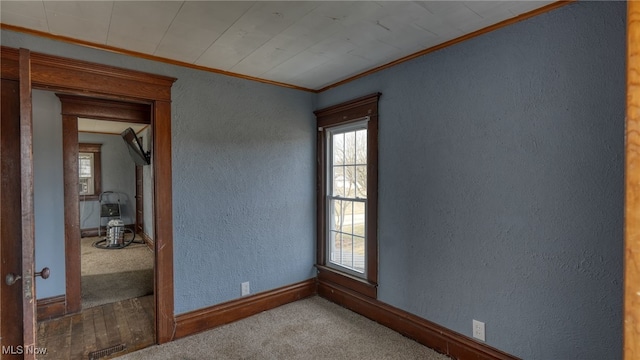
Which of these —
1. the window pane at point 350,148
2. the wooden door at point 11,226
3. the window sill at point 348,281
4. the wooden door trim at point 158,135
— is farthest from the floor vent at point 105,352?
the window pane at point 350,148

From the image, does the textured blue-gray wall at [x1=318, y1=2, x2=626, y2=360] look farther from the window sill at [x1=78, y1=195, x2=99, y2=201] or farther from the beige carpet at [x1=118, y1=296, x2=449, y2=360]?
the window sill at [x1=78, y1=195, x2=99, y2=201]

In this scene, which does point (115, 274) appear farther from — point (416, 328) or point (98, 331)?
point (416, 328)

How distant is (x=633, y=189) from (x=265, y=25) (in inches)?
76.6

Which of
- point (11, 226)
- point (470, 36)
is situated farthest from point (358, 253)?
point (11, 226)

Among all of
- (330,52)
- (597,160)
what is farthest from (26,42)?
(597,160)

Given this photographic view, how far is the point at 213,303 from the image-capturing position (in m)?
2.78

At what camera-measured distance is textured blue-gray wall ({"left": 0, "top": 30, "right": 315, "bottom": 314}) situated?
262 centimetres

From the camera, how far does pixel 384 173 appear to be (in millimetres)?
2756

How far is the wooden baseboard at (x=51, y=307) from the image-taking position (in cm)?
287

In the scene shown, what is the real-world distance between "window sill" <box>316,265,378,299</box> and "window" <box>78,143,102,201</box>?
624 centimetres

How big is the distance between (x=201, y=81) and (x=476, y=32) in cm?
224

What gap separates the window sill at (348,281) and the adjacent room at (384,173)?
20 mm

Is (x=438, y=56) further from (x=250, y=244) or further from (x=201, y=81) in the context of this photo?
(x=250, y=244)

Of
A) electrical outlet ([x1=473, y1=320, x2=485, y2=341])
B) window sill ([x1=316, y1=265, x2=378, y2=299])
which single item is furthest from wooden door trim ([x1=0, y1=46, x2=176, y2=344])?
electrical outlet ([x1=473, y1=320, x2=485, y2=341])
